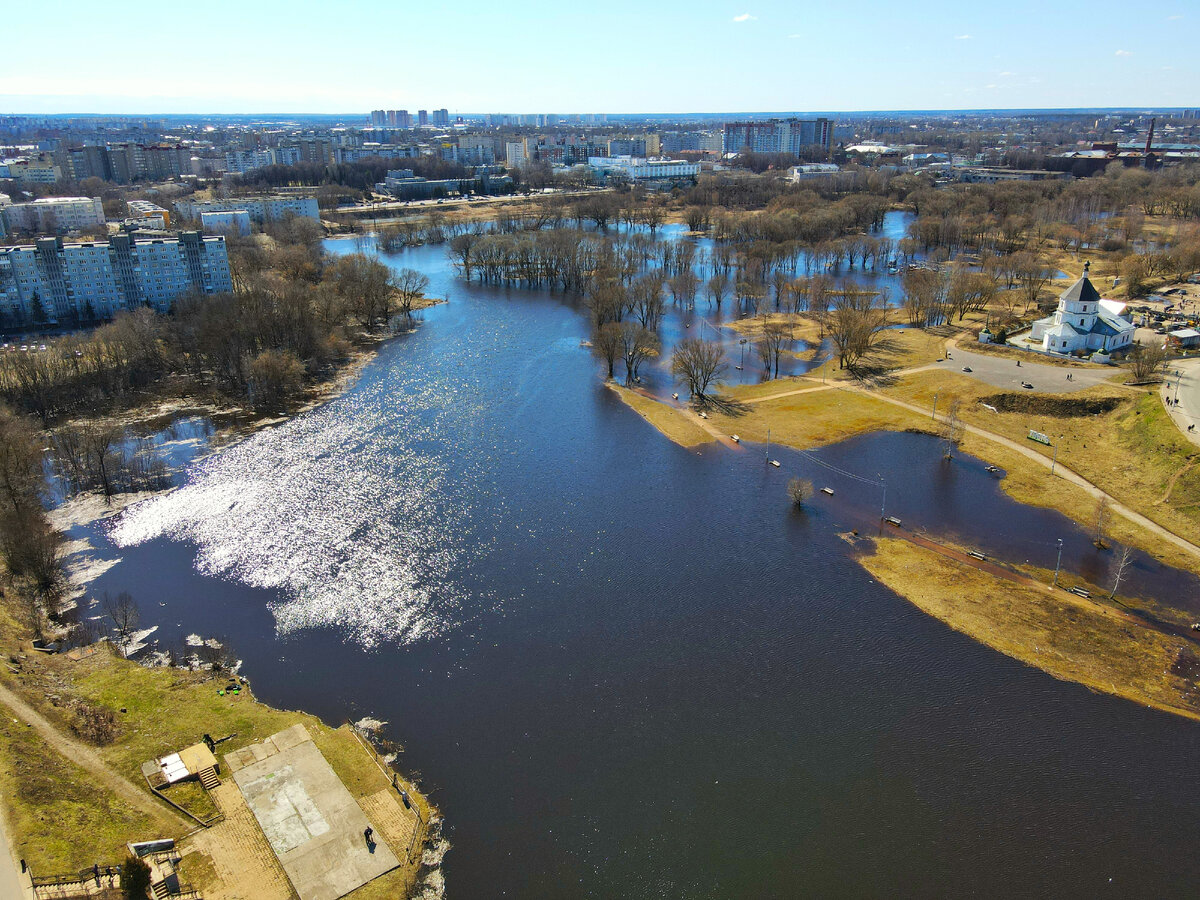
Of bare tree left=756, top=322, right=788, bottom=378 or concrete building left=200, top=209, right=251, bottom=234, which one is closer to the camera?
bare tree left=756, top=322, right=788, bottom=378

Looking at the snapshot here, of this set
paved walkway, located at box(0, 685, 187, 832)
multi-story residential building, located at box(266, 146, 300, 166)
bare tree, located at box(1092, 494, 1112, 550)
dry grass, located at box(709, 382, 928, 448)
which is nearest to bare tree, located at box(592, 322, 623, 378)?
dry grass, located at box(709, 382, 928, 448)

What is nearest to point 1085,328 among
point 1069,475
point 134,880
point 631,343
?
point 1069,475

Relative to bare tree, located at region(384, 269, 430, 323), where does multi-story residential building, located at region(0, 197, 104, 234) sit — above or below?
above

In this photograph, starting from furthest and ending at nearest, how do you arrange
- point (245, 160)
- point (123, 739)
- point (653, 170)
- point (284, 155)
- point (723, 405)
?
point (284, 155) → point (245, 160) → point (653, 170) → point (723, 405) → point (123, 739)

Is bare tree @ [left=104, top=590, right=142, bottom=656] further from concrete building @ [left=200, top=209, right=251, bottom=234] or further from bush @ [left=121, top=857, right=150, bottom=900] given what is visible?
concrete building @ [left=200, top=209, right=251, bottom=234]

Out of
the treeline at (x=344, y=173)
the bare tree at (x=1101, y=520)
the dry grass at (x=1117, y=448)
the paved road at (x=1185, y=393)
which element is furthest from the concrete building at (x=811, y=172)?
the bare tree at (x=1101, y=520)

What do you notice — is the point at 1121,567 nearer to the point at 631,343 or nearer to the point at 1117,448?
the point at 1117,448
